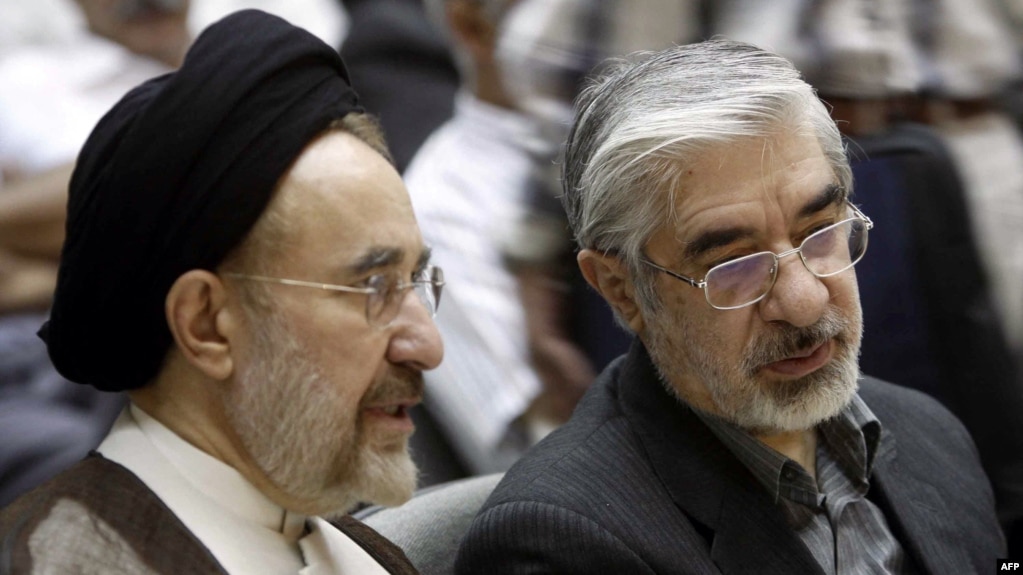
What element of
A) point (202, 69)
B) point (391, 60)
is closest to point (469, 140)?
point (391, 60)

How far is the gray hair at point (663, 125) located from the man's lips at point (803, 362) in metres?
0.22

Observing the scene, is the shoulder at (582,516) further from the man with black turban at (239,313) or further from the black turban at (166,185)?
the black turban at (166,185)

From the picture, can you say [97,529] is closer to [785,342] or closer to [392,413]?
[392,413]

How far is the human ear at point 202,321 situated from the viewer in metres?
1.79

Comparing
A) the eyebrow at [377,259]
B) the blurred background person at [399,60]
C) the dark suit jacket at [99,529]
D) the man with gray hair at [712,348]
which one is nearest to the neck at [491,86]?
the blurred background person at [399,60]

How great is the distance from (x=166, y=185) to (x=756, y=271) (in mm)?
912

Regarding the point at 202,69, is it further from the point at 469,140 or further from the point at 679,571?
the point at 469,140

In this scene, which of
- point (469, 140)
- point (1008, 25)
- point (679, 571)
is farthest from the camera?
point (1008, 25)

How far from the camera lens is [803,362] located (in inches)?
81.8

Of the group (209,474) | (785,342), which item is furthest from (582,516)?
(209,474)

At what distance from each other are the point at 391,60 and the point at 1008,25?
200 cm

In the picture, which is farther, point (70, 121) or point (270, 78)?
point (70, 121)

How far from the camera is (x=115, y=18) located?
151 inches

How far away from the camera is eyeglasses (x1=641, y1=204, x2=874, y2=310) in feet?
6.66
